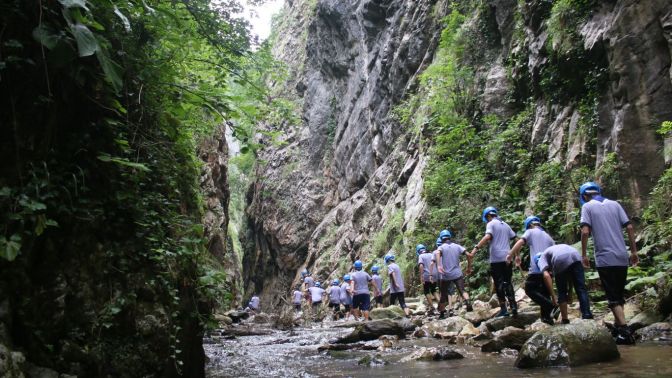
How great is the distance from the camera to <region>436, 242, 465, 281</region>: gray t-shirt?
1087 centimetres

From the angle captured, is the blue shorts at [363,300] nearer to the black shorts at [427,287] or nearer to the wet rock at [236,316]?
the black shorts at [427,287]

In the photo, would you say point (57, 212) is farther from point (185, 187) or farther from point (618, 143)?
point (618, 143)

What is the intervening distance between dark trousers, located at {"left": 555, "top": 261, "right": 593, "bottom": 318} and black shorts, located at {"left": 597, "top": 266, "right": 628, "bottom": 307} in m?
0.52

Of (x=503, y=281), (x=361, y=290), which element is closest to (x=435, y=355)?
(x=503, y=281)

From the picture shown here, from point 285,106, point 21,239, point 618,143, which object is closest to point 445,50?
point 618,143

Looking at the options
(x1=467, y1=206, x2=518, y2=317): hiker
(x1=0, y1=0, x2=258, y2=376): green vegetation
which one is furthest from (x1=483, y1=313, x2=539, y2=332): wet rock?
(x1=0, y1=0, x2=258, y2=376): green vegetation

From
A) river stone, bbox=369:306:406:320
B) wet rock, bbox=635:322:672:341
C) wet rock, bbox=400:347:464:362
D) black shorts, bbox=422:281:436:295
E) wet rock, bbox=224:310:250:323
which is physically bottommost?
wet rock, bbox=224:310:250:323

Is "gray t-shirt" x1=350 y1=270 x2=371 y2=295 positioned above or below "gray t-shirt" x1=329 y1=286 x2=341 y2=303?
above

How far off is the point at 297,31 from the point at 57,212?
4229 cm

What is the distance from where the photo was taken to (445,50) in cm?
1914

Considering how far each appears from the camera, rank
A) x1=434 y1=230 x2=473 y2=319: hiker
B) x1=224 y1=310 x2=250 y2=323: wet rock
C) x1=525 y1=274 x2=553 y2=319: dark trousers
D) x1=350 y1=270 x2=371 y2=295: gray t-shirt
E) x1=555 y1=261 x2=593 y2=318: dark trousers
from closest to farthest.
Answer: x1=555 y1=261 x2=593 y2=318: dark trousers → x1=525 y1=274 x2=553 y2=319: dark trousers → x1=434 y1=230 x2=473 y2=319: hiker → x1=350 y1=270 x2=371 y2=295: gray t-shirt → x1=224 y1=310 x2=250 y2=323: wet rock

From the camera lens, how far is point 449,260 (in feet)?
35.9

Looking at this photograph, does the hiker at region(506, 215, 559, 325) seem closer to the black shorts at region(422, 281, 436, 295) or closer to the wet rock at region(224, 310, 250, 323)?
the black shorts at region(422, 281, 436, 295)

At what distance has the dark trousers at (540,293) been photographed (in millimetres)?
6887
